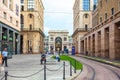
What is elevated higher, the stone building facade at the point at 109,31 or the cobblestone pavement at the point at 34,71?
the stone building facade at the point at 109,31

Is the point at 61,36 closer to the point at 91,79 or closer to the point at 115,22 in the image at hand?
the point at 115,22

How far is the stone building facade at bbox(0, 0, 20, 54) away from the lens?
5377 centimetres

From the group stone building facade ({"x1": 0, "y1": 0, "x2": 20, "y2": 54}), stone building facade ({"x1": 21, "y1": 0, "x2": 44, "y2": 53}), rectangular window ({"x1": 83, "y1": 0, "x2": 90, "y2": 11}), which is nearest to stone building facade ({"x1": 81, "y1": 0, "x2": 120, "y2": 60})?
stone building facade ({"x1": 0, "y1": 0, "x2": 20, "y2": 54})

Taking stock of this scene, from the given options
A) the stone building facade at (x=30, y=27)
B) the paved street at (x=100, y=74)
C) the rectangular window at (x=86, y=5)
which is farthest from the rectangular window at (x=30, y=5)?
the paved street at (x=100, y=74)

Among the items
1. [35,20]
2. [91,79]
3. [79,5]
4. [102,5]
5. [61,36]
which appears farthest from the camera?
[61,36]

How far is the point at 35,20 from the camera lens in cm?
9575

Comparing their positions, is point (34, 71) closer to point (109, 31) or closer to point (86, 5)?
point (109, 31)

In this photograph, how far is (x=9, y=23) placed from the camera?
60.8 metres

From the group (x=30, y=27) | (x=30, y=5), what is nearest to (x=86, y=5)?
(x=30, y=5)

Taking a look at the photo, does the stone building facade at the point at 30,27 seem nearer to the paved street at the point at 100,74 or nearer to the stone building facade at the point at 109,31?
the stone building facade at the point at 109,31

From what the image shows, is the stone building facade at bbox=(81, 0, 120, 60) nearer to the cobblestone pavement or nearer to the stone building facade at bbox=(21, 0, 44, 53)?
the cobblestone pavement

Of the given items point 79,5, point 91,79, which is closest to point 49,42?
point 79,5

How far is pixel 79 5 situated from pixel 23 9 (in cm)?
2112

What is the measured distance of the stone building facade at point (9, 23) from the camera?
53.8m
